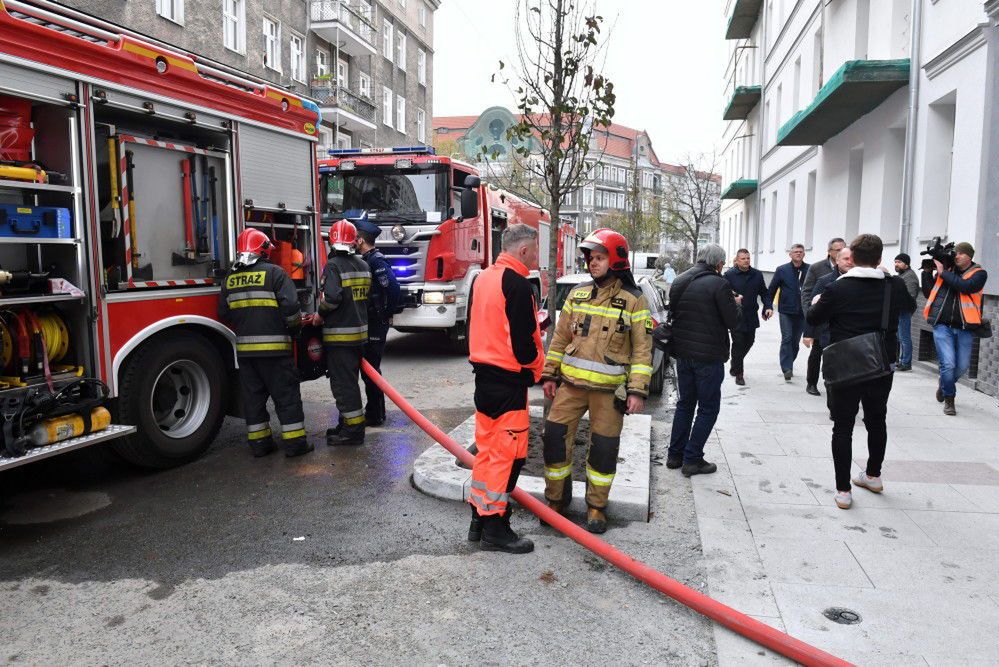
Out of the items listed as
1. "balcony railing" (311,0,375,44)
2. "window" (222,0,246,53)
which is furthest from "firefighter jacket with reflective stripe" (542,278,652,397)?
"balcony railing" (311,0,375,44)

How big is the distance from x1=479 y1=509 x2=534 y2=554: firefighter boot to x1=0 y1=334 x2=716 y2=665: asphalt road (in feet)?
0.24

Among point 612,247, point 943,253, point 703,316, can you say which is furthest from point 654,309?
point 612,247

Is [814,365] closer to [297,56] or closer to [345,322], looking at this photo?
[345,322]

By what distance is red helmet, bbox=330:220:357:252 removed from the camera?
5852mm

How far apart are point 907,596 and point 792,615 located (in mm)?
654

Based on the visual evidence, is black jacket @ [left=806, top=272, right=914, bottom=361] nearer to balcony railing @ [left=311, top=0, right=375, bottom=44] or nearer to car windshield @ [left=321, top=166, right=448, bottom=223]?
car windshield @ [left=321, top=166, right=448, bottom=223]

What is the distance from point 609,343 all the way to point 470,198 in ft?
20.1

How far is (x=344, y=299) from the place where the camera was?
19.3 ft

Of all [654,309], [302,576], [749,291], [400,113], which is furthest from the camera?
[400,113]

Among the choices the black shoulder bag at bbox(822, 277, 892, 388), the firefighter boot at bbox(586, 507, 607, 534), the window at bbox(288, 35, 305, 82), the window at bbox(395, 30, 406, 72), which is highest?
the window at bbox(395, 30, 406, 72)

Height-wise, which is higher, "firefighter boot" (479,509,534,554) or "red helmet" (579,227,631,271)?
"red helmet" (579,227,631,271)


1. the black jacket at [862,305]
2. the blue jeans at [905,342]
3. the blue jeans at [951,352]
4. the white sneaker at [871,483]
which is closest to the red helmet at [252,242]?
the black jacket at [862,305]

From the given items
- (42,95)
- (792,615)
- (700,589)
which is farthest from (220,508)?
(792,615)

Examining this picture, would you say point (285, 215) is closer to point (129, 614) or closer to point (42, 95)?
point (42, 95)
